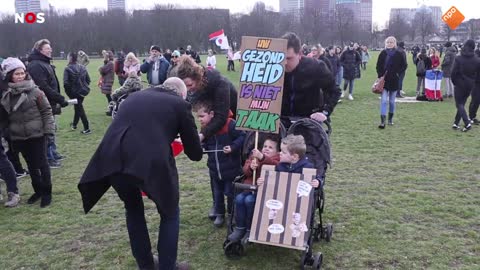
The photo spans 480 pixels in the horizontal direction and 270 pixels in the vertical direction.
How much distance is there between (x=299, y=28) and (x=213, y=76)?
69.4 metres

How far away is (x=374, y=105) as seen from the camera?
13.4 m

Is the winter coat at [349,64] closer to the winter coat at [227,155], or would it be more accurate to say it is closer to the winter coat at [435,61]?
the winter coat at [435,61]

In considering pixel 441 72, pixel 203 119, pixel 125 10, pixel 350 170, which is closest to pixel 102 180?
pixel 203 119

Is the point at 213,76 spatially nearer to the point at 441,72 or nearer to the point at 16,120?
the point at 16,120

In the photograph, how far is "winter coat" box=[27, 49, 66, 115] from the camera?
6895mm

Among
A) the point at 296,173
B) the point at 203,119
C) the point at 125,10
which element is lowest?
the point at 296,173

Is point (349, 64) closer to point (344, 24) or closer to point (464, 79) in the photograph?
point (464, 79)

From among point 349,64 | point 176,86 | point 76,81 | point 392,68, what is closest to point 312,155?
point 176,86

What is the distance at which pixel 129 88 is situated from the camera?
8711 mm

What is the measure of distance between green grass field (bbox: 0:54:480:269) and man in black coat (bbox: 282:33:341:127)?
1.23m

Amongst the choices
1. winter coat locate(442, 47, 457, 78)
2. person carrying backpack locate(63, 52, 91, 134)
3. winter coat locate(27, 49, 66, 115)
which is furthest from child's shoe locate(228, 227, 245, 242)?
winter coat locate(442, 47, 457, 78)

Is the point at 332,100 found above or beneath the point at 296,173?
above

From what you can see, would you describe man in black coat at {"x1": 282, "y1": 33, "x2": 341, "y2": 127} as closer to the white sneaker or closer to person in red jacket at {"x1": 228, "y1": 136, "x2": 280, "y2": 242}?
person in red jacket at {"x1": 228, "y1": 136, "x2": 280, "y2": 242}

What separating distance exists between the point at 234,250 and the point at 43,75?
4.49 m
